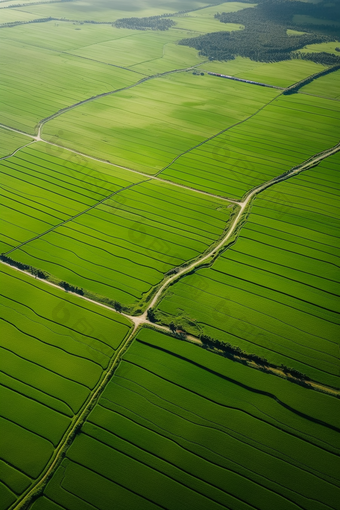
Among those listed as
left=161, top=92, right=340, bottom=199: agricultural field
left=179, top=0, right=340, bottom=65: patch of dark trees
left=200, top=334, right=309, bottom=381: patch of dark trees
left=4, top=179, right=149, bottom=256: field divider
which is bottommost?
left=200, top=334, right=309, bottom=381: patch of dark trees

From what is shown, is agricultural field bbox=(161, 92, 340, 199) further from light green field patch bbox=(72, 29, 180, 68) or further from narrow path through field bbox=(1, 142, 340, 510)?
light green field patch bbox=(72, 29, 180, 68)

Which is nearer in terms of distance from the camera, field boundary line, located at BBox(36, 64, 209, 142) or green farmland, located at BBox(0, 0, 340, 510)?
green farmland, located at BBox(0, 0, 340, 510)

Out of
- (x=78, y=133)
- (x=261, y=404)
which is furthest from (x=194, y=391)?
(x=78, y=133)

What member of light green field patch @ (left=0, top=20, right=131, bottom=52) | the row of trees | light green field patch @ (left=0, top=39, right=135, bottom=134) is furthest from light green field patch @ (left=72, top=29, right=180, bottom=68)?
the row of trees

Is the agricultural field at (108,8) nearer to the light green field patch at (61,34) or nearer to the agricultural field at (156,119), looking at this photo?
the light green field patch at (61,34)

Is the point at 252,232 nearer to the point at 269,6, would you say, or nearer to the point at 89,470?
the point at 89,470

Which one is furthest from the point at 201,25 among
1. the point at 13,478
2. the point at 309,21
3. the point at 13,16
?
the point at 13,478
